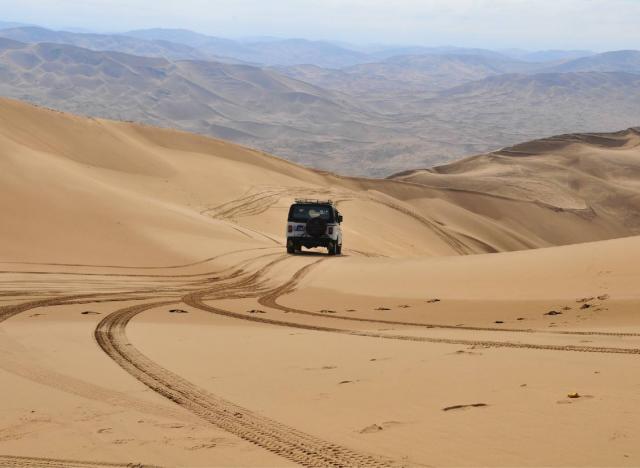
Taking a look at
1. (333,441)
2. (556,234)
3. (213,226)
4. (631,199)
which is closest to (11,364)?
(333,441)

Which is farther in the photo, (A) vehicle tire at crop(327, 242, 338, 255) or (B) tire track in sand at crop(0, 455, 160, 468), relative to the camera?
(A) vehicle tire at crop(327, 242, 338, 255)

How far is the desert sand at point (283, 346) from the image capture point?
515cm

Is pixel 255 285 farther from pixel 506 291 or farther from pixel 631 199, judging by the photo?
pixel 631 199

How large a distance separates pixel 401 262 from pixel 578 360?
11110 millimetres

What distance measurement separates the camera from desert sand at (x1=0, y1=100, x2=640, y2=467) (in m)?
5.15

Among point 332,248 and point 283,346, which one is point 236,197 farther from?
point 283,346

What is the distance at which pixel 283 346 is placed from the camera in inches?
350

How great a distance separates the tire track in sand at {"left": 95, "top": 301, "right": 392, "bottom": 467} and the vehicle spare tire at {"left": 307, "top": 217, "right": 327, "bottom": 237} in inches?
543

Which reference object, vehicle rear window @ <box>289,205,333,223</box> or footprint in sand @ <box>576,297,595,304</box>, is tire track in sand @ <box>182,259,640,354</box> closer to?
footprint in sand @ <box>576,297,595,304</box>

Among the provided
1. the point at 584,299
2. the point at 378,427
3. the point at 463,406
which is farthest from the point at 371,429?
the point at 584,299

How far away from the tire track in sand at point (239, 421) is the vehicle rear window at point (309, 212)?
46.7 feet

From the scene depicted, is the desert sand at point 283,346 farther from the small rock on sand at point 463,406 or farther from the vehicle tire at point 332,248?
the vehicle tire at point 332,248

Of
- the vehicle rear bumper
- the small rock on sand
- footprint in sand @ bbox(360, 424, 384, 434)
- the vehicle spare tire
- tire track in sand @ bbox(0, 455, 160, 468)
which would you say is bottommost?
the vehicle rear bumper

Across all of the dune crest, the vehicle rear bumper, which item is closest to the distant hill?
the dune crest
